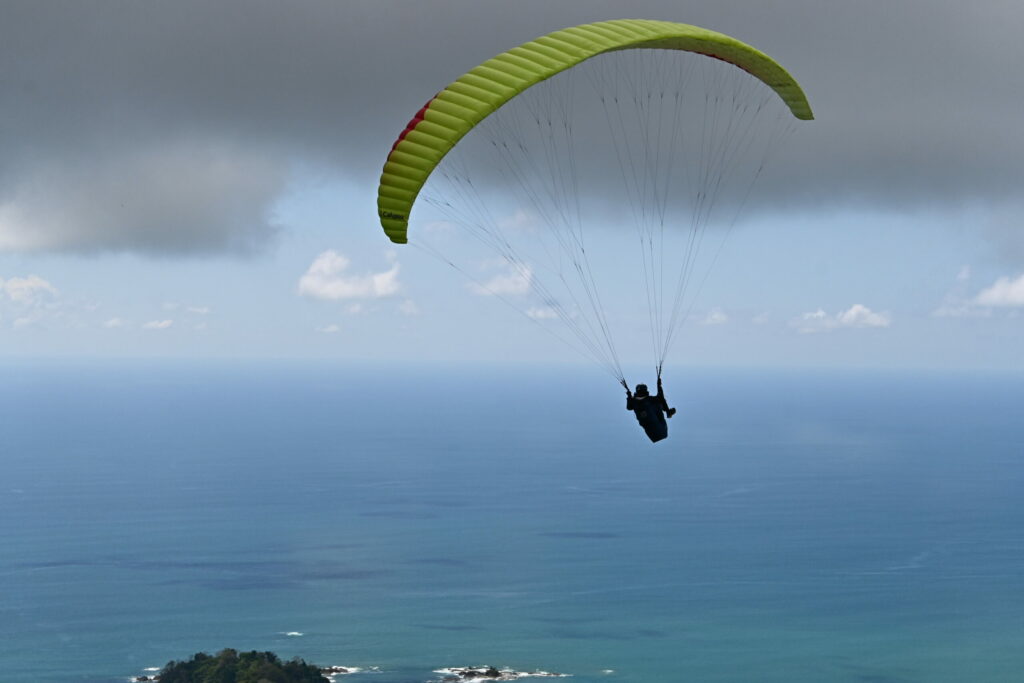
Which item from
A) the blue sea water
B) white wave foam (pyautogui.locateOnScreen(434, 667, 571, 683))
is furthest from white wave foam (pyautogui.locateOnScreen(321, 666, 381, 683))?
white wave foam (pyautogui.locateOnScreen(434, 667, 571, 683))

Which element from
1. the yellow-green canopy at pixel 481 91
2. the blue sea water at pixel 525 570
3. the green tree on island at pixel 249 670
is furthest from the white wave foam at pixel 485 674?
the yellow-green canopy at pixel 481 91

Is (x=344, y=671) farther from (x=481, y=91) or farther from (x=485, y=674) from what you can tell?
(x=481, y=91)

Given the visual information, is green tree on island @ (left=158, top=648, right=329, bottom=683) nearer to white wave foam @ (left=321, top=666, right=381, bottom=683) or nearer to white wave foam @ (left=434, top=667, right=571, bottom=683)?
white wave foam @ (left=321, top=666, right=381, bottom=683)

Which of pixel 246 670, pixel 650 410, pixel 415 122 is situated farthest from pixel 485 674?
pixel 415 122

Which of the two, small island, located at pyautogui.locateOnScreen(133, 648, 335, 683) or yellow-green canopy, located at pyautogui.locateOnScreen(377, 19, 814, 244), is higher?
yellow-green canopy, located at pyautogui.locateOnScreen(377, 19, 814, 244)

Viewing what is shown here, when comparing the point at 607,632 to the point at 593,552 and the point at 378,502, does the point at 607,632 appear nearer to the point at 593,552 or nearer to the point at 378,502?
the point at 593,552

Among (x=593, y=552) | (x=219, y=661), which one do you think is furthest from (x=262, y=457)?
(x=219, y=661)

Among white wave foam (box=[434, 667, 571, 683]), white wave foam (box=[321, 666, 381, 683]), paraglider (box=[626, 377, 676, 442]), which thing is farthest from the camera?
white wave foam (box=[321, 666, 381, 683])

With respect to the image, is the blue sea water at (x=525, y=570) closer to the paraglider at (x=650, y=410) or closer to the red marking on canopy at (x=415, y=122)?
the paraglider at (x=650, y=410)
